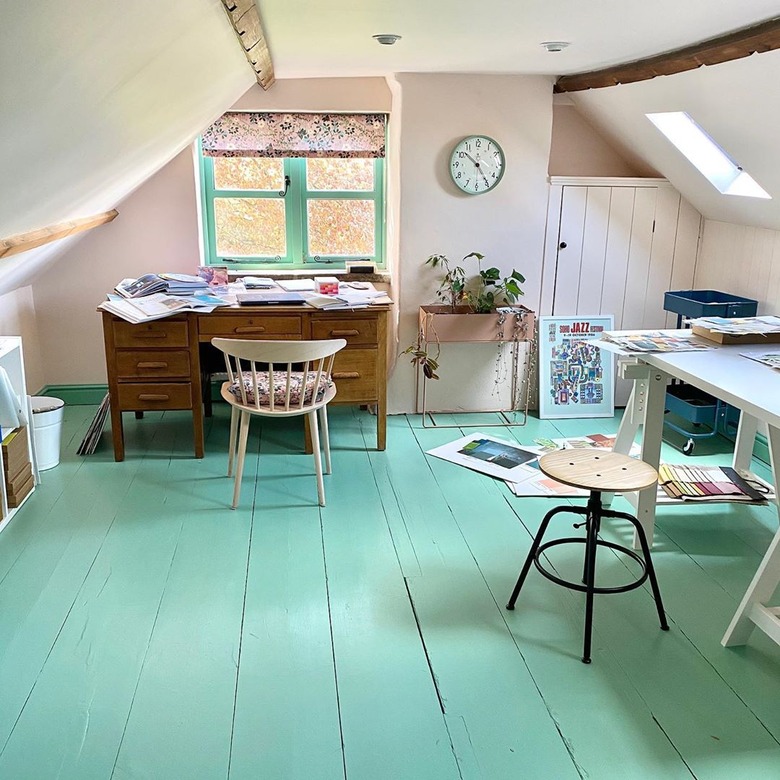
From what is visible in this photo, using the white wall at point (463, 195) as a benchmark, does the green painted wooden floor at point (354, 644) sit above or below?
below

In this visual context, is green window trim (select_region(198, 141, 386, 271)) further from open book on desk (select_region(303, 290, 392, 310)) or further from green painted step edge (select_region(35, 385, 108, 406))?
green painted step edge (select_region(35, 385, 108, 406))

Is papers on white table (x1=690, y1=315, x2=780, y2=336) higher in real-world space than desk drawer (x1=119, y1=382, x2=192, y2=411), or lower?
higher

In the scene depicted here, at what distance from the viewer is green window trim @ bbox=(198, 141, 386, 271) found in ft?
14.6

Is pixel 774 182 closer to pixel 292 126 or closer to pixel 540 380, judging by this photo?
pixel 540 380

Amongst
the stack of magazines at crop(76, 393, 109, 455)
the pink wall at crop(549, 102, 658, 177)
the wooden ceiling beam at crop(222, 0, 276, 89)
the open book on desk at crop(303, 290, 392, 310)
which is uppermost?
the wooden ceiling beam at crop(222, 0, 276, 89)

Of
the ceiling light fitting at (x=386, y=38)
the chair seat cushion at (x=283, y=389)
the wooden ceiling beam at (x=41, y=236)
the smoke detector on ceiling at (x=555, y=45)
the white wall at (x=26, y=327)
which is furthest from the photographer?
the white wall at (x=26, y=327)

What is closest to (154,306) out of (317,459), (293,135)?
(317,459)

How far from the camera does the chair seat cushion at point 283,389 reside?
320 cm

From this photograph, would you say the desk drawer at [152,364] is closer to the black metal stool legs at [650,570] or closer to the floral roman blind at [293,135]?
the floral roman blind at [293,135]

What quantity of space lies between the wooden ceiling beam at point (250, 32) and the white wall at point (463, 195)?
3.04ft

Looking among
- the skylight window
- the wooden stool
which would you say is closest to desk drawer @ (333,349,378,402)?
the wooden stool

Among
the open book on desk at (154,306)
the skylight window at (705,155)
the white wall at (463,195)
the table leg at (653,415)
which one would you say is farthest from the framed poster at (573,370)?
the open book on desk at (154,306)

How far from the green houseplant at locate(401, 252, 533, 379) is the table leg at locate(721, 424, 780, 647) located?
2.06m

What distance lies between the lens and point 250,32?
2.32 m
